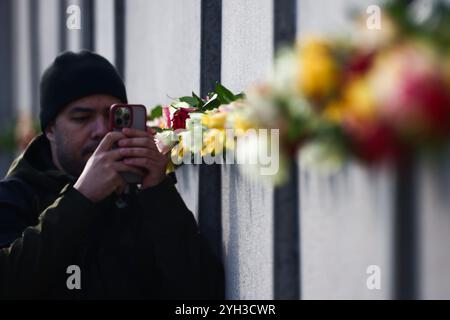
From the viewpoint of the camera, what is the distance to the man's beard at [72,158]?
11.9 feet

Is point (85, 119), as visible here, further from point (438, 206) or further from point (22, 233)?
point (438, 206)

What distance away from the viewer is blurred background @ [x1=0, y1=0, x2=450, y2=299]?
69.9 inches

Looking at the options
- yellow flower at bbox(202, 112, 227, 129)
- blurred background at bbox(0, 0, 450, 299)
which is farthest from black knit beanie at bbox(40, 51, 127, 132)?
yellow flower at bbox(202, 112, 227, 129)

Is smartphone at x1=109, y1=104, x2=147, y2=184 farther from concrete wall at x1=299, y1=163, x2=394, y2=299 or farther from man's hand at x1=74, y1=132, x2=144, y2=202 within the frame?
concrete wall at x1=299, y1=163, x2=394, y2=299

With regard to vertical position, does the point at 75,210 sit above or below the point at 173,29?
below

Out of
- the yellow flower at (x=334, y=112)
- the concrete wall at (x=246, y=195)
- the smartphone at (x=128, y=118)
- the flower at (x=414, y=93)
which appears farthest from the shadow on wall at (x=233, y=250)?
the flower at (x=414, y=93)

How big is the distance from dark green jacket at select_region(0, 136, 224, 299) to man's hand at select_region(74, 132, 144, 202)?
0.04m

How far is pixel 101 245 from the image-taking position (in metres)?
3.40

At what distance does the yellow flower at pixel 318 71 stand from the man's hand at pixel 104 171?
4.79 ft

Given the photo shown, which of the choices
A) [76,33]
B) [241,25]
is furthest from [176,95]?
[76,33]

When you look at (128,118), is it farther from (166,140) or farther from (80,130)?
(80,130)

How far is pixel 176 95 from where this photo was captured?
4219 mm

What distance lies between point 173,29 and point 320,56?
2.67 m

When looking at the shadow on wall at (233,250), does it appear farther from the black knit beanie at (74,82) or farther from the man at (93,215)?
the black knit beanie at (74,82)
